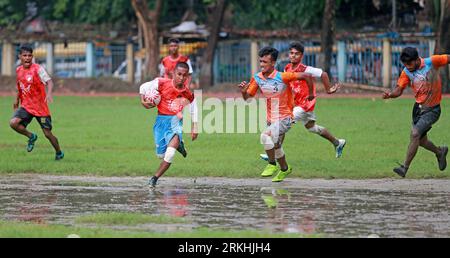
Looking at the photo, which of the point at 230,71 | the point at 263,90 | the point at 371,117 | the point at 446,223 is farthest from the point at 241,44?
the point at 446,223

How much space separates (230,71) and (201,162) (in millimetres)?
26927

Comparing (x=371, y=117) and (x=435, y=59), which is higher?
(x=435, y=59)

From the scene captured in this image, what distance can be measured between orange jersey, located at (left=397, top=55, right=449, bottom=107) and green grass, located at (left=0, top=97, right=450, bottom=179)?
1.60m

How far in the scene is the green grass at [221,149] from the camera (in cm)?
1678

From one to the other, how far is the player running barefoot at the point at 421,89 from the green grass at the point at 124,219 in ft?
13.7

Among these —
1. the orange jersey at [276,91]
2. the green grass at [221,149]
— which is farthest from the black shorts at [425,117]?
the orange jersey at [276,91]

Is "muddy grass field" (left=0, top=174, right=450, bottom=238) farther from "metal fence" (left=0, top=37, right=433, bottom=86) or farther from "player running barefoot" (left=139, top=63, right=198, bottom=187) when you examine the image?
"metal fence" (left=0, top=37, right=433, bottom=86)

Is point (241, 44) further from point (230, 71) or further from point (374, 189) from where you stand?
point (374, 189)

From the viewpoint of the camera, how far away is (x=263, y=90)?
15.1 meters

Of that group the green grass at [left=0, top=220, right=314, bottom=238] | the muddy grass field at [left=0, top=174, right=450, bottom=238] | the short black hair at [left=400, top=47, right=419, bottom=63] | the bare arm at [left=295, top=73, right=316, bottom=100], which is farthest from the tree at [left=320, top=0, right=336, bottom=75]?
the green grass at [left=0, top=220, right=314, bottom=238]

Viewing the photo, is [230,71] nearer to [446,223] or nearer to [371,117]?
[371,117]
